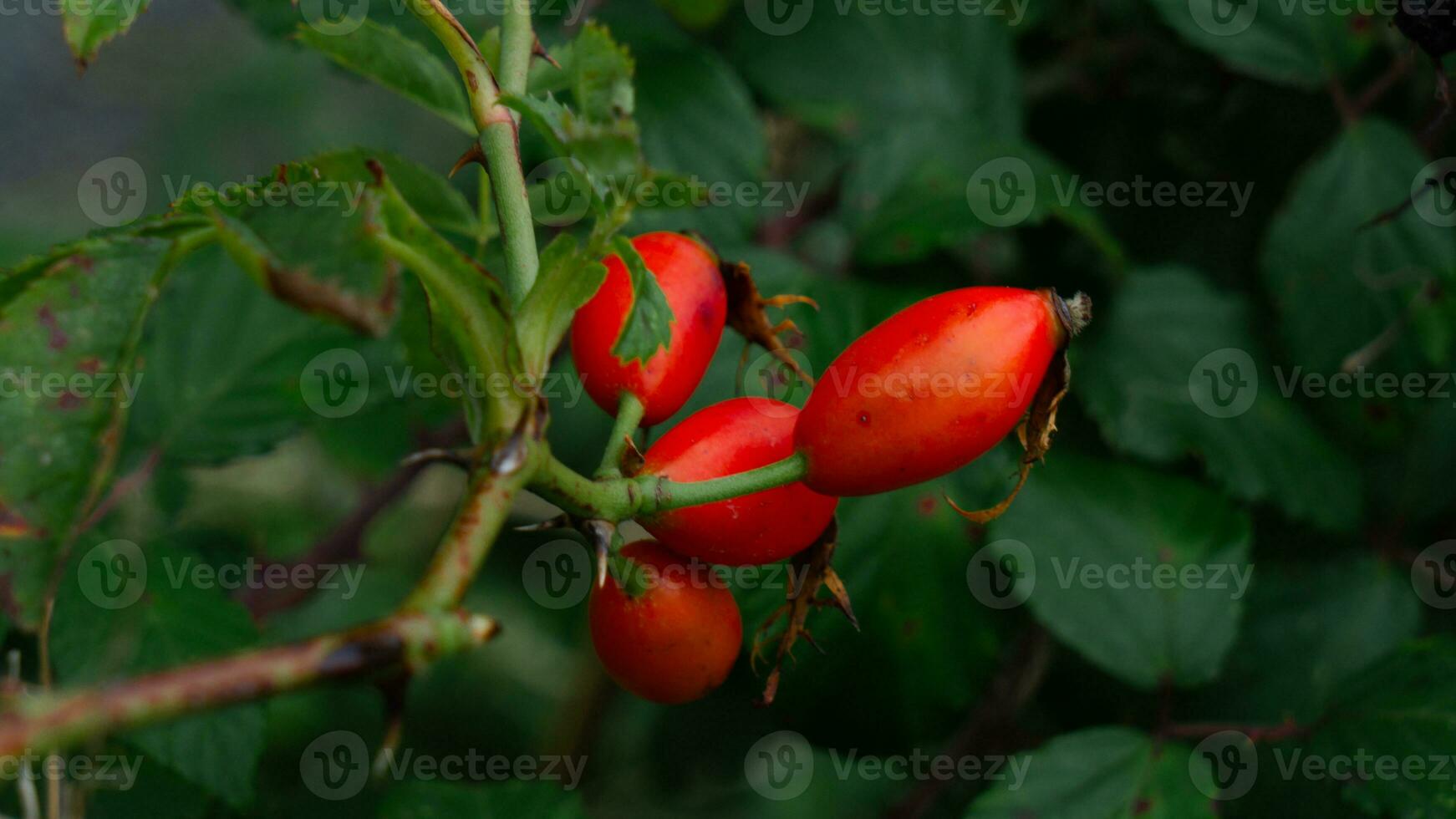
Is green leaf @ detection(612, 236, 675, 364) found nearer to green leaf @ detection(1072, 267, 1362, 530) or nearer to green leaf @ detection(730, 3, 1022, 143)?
green leaf @ detection(1072, 267, 1362, 530)

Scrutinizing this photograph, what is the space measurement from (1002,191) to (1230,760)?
2.98 feet

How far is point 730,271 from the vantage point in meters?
1.09

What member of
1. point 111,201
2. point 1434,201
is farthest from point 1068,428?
point 111,201

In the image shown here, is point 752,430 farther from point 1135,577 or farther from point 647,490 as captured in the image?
point 1135,577

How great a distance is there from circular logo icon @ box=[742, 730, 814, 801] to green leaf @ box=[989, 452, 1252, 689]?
57 centimetres

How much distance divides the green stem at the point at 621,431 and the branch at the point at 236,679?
24 centimetres

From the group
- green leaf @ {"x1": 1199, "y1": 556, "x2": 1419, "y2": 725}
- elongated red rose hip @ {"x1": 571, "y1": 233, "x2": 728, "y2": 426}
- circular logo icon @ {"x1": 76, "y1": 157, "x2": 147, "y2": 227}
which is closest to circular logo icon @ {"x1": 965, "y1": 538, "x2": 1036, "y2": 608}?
green leaf @ {"x1": 1199, "y1": 556, "x2": 1419, "y2": 725}

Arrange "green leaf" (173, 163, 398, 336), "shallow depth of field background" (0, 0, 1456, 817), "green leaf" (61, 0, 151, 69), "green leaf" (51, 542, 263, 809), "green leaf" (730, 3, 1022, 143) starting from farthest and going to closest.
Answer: "green leaf" (730, 3, 1022, 143) → "shallow depth of field background" (0, 0, 1456, 817) → "green leaf" (51, 542, 263, 809) → "green leaf" (61, 0, 151, 69) → "green leaf" (173, 163, 398, 336)

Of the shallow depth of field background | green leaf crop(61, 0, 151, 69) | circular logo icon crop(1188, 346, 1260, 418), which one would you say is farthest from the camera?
circular logo icon crop(1188, 346, 1260, 418)

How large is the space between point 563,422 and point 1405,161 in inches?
56.5

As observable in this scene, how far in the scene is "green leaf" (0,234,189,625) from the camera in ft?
2.42

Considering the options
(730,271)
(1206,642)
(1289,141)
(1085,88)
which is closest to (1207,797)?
(1206,642)

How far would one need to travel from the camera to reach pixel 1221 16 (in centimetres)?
175

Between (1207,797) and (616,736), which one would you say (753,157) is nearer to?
(1207,797)
